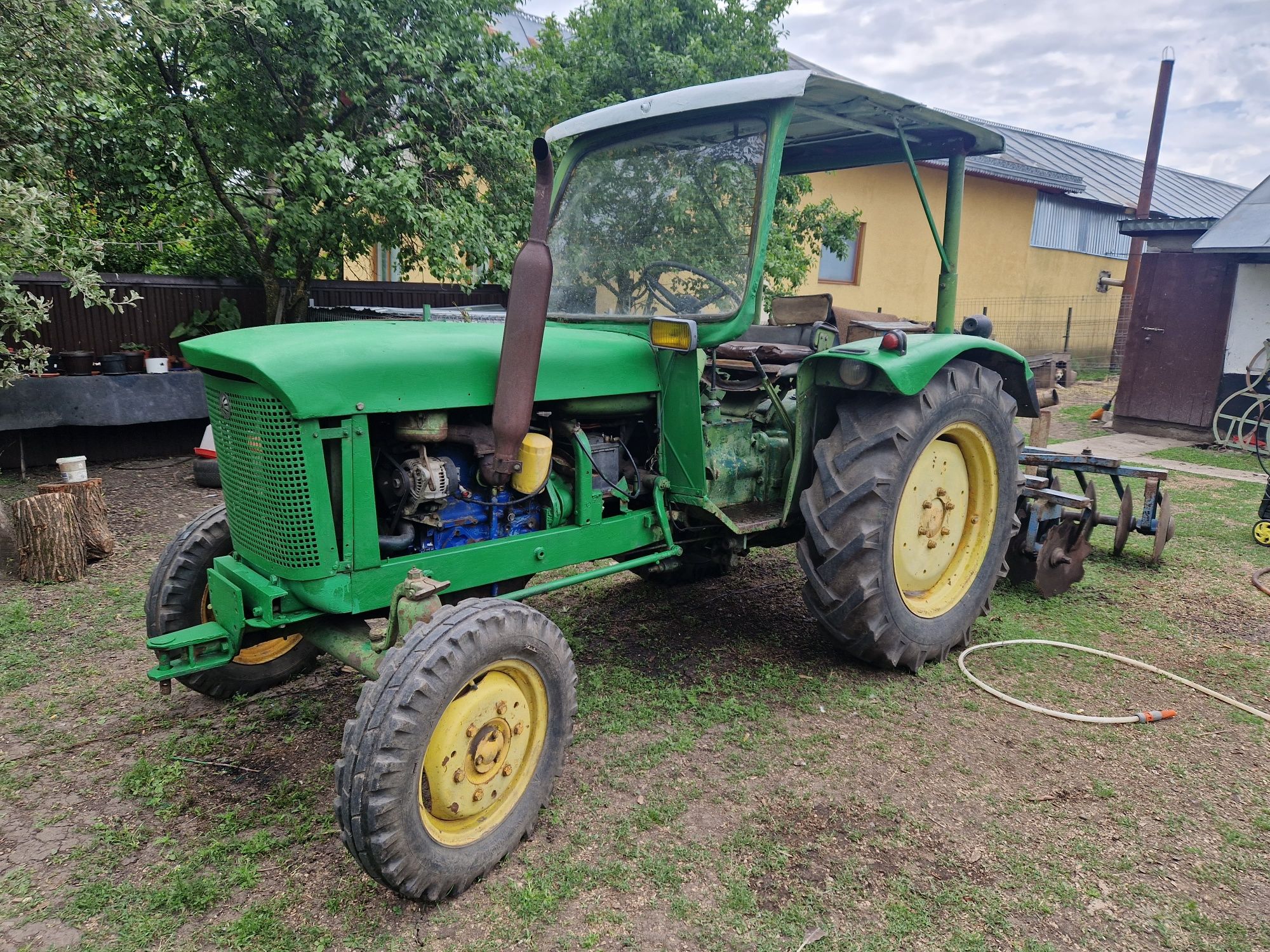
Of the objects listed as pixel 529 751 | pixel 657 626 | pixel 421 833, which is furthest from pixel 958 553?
pixel 421 833

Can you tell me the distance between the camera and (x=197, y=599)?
3191mm

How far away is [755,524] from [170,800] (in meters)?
2.32

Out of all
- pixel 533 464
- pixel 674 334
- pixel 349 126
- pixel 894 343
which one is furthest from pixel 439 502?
pixel 349 126

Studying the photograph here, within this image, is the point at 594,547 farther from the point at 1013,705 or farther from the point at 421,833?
the point at 1013,705

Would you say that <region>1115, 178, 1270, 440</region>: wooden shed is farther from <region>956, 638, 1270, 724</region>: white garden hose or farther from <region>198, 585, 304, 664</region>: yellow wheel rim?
<region>198, 585, 304, 664</region>: yellow wheel rim

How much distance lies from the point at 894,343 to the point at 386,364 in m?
2.00

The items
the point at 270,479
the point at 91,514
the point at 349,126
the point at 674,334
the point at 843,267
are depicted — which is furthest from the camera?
the point at 843,267

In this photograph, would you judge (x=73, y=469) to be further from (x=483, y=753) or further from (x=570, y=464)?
(x=483, y=753)

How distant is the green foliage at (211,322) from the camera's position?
8.16 metres

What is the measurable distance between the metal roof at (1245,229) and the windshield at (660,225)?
27.9ft

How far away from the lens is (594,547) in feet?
10.7

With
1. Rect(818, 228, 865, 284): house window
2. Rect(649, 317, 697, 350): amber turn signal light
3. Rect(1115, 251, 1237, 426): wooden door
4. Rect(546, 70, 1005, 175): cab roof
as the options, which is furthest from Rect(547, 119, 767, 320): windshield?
Rect(818, 228, 865, 284): house window

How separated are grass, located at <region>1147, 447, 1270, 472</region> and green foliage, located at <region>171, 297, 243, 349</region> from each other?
951 centimetres

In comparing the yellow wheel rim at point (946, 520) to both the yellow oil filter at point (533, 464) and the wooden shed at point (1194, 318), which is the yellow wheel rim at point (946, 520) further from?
the wooden shed at point (1194, 318)
